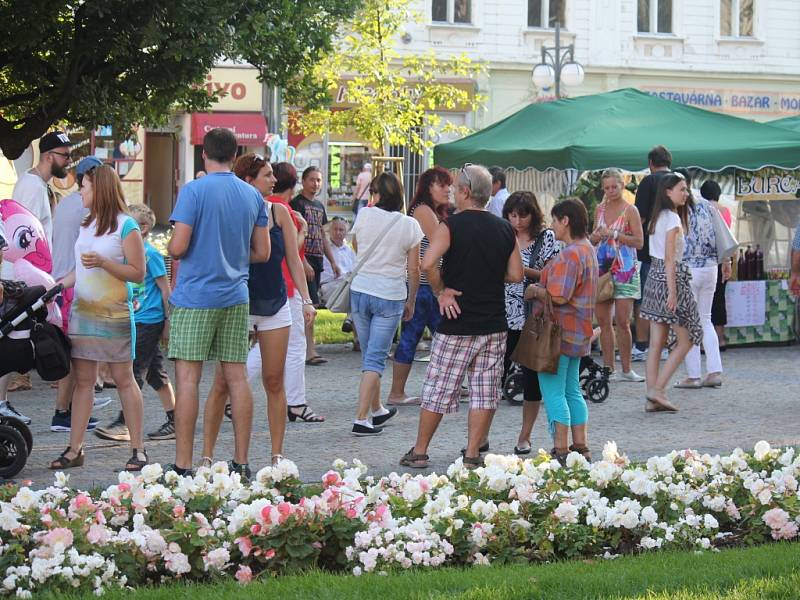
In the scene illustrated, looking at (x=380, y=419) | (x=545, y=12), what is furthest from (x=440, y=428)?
(x=545, y=12)

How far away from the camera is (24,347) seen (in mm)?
7941

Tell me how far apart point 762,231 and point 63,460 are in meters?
10.8

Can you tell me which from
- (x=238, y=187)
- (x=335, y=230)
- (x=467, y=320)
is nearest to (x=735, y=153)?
(x=335, y=230)

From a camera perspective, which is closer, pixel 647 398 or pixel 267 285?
pixel 267 285

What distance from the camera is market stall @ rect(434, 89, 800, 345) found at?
50.4ft

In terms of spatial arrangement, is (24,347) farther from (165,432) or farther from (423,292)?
(423,292)

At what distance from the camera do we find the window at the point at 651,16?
123ft

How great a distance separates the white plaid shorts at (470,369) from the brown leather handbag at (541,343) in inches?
8.7

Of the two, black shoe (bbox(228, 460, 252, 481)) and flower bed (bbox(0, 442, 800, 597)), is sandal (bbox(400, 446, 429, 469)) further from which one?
flower bed (bbox(0, 442, 800, 597))

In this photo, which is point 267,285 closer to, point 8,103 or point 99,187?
point 99,187

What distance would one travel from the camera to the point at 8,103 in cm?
1550

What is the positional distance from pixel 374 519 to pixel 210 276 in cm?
214

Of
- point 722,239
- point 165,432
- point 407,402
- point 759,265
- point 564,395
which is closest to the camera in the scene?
point 564,395

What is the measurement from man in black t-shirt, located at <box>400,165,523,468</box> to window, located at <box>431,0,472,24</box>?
28.1 meters
